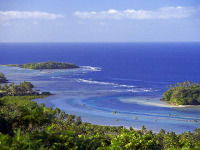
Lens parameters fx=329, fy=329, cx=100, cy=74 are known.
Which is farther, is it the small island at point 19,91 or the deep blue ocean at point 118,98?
the small island at point 19,91

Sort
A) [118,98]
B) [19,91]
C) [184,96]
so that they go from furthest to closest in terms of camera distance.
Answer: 1. [19,91]
2. [118,98]
3. [184,96]

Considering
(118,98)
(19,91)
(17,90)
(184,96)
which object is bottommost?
(118,98)

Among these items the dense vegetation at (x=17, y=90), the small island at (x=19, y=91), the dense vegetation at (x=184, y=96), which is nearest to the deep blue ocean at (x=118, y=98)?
the dense vegetation at (x=184, y=96)

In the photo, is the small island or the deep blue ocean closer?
the deep blue ocean

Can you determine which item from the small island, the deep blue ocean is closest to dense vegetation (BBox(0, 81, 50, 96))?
the small island

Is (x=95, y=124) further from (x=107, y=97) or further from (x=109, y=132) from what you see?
(x=107, y=97)

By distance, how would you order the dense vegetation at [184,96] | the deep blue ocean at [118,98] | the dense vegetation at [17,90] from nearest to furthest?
the deep blue ocean at [118,98]
the dense vegetation at [184,96]
the dense vegetation at [17,90]

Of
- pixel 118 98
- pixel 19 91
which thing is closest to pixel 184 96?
pixel 118 98

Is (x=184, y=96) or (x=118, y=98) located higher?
(x=184, y=96)

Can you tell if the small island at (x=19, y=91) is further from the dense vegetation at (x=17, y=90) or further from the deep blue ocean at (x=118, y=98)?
the deep blue ocean at (x=118, y=98)

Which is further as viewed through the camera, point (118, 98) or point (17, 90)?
point (17, 90)

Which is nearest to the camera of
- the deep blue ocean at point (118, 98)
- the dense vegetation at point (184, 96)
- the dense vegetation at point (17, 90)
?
the deep blue ocean at point (118, 98)

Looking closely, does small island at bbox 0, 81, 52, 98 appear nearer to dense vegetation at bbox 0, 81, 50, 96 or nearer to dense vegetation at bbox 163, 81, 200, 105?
dense vegetation at bbox 0, 81, 50, 96

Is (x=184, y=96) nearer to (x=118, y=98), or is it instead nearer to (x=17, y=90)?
(x=118, y=98)
